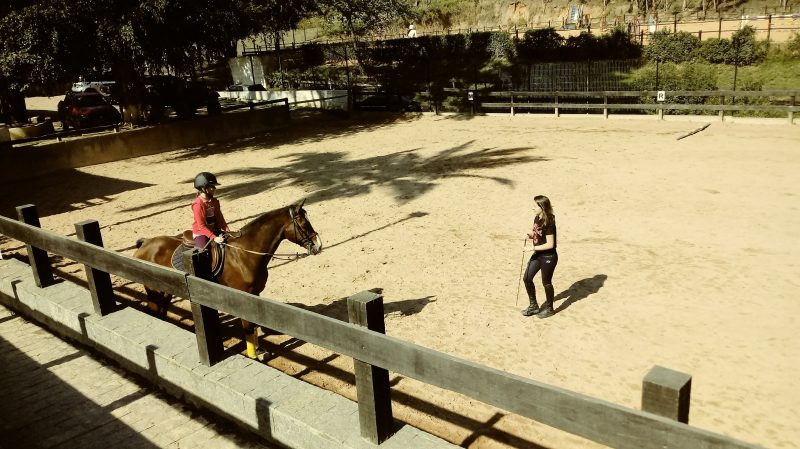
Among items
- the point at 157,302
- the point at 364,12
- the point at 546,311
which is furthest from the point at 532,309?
the point at 364,12

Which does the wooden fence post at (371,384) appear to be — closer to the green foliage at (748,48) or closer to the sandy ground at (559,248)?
the sandy ground at (559,248)

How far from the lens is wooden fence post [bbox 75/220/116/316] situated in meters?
5.80

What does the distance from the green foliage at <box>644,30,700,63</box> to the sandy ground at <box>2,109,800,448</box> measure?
2022 cm

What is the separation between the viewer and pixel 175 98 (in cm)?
2980

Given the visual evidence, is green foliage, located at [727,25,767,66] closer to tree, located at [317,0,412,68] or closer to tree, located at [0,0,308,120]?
tree, located at [317,0,412,68]

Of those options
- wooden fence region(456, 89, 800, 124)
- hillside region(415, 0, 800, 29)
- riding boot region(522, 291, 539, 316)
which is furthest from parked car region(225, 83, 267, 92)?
hillside region(415, 0, 800, 29)

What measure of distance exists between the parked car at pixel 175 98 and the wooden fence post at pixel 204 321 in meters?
24.3

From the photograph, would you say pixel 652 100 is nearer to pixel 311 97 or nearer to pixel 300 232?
pixel 311 97

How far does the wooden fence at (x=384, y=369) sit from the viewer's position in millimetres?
2475

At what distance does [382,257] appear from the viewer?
1114 cm

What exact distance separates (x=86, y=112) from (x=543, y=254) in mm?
25143

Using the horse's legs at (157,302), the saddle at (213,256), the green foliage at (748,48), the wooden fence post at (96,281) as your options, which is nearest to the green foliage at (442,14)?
the green foliage at (748,48)

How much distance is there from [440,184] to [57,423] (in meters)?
13.0

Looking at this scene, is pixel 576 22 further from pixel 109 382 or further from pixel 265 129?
pixel 109 382
